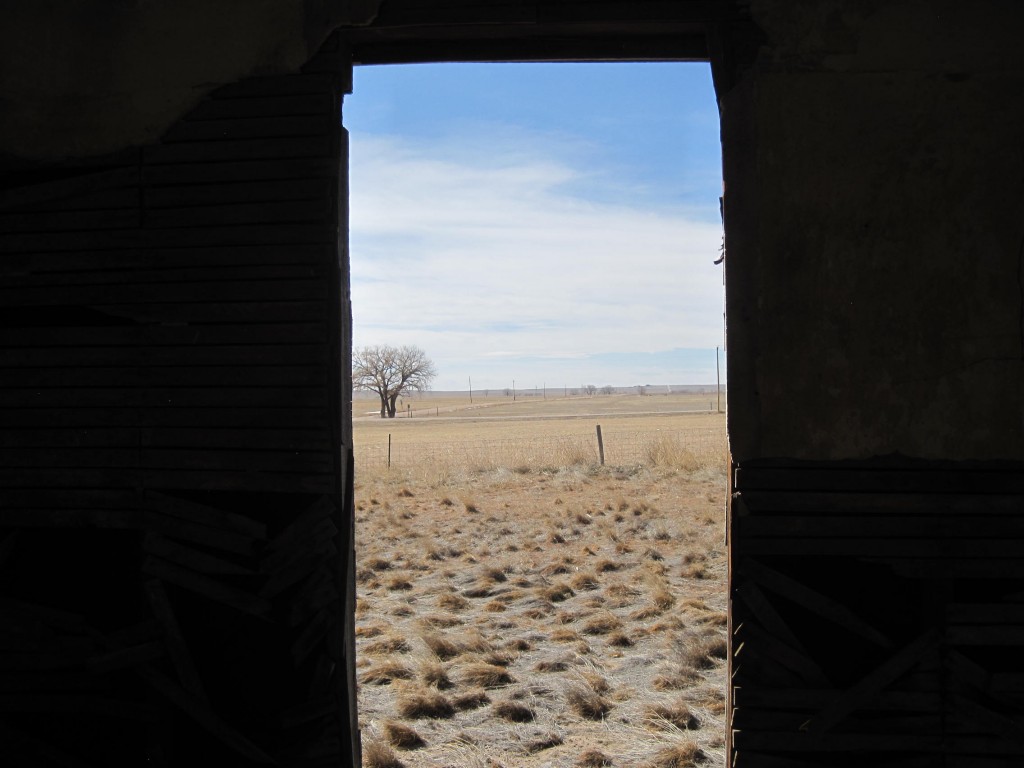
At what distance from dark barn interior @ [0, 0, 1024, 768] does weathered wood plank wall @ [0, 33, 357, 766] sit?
14mm

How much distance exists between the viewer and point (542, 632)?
704 centimetres

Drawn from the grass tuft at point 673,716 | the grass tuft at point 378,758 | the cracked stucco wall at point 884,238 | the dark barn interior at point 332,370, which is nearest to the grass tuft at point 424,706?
the grass tuft at point 378,758

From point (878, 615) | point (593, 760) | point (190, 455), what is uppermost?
point (190, 455)

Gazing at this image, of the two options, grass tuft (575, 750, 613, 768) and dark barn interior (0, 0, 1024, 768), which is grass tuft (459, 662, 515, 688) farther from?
dark barn interior (0, 0, 1024, 768)

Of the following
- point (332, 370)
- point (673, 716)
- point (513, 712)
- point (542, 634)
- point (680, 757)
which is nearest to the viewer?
point (332, 370)

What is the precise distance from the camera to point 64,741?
3.97 m

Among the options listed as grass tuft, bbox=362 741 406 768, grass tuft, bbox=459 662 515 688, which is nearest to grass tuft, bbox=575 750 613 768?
grass tuft, bbox=362 741 406 768

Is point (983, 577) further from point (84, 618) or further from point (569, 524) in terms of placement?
point (569, 524)

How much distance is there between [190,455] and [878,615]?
3.05m

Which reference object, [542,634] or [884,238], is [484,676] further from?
[884,238]

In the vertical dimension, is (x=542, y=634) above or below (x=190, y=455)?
below

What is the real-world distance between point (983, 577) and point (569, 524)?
318 inches

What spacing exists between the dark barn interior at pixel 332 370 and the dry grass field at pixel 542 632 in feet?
4.05

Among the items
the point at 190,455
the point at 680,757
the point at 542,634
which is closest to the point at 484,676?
the point at 542,634
